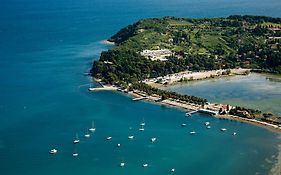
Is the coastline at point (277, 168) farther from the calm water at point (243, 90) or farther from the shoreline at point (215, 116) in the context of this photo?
the calm water at point (243, 90)

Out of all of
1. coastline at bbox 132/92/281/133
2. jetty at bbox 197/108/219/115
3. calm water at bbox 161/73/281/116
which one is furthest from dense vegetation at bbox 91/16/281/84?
jetty at bbox 197/108/219/115

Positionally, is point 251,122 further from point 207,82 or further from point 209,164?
point 207,82

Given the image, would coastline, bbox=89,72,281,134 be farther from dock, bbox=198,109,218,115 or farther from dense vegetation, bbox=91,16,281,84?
dense vegetation, bbox=91,16,281,84

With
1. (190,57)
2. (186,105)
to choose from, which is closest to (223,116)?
(186,105)

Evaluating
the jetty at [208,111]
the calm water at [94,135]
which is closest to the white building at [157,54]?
the calm water at [94,135]

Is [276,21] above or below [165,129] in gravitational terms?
above

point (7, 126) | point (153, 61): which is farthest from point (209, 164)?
point (153, 61)
